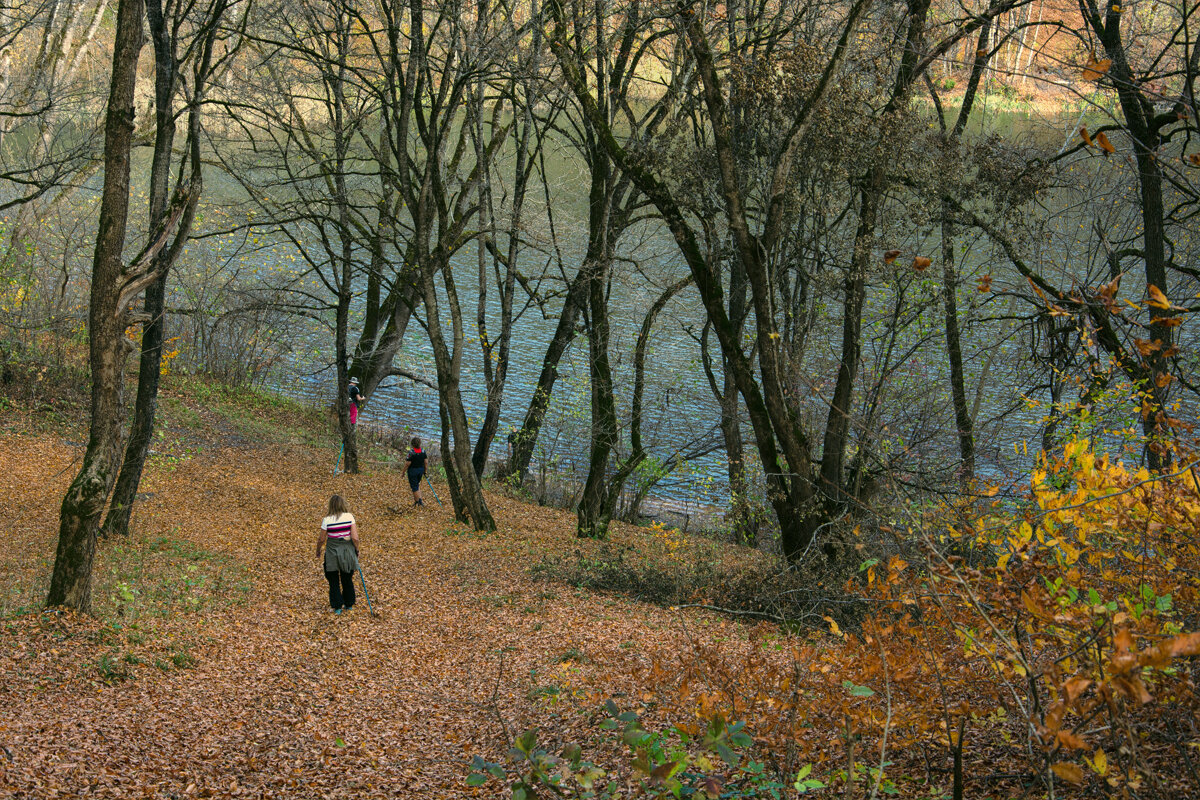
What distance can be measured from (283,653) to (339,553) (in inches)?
57.7

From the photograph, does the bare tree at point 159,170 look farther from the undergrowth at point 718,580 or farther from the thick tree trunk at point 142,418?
the undergrowth at point 718,580

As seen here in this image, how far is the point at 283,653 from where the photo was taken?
7832 mm

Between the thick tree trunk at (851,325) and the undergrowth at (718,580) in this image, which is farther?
the thick tree trunk at (851,325)

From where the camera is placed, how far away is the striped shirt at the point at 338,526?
9.22 metres

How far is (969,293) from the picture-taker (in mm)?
11781

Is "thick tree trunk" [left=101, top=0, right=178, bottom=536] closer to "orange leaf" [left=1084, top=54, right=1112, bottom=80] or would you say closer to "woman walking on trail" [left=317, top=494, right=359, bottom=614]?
"woman walking on trail" [left=317, top=494, right=359, bottom=614]

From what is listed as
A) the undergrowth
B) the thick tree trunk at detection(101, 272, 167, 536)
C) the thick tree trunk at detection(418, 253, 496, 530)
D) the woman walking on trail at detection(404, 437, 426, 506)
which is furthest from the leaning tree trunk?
the woman walking on trail at detection(404, 437, 426, 506)

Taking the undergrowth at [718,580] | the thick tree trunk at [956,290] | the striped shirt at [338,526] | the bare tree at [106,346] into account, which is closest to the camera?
the bare tree at [106,346]

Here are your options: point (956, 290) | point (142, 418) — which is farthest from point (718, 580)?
point (142, 418)

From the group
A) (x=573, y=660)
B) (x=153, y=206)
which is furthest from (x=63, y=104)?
(x=573, y=660)

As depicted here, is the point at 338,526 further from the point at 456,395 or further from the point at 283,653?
the point at 456,395

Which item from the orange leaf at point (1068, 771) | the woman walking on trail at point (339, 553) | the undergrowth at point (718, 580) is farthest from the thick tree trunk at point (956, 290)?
the orange leaf at point (1068, 771)

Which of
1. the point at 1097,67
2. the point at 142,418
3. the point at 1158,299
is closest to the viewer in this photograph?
the point at 1158,299

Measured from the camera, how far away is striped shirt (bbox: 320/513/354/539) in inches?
363
